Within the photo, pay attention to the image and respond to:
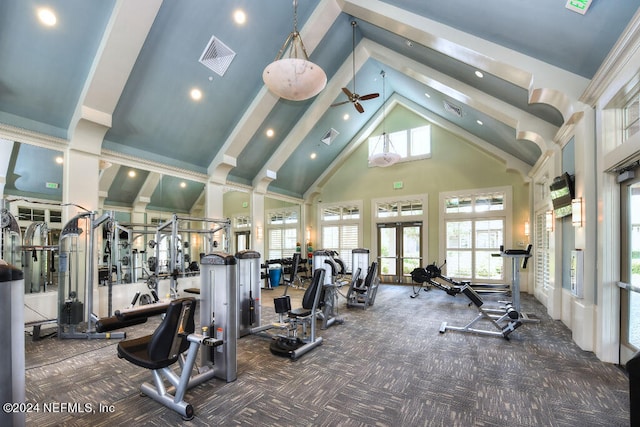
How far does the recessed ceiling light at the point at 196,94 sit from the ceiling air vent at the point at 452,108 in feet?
18.5

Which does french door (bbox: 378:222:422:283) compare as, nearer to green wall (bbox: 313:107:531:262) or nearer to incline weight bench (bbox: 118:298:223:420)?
green wall (bbox: 313:107:531:262)

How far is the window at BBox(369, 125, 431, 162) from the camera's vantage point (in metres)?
9.73

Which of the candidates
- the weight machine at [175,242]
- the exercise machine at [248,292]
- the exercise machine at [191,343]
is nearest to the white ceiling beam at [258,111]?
the weight machine at [175,242]

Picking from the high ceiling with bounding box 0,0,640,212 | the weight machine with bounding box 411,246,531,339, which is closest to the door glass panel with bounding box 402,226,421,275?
the high ceiling with bounding box 0,0,640,212

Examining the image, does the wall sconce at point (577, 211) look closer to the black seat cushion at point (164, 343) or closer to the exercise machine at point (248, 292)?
the exercise machine at point (248, 292)

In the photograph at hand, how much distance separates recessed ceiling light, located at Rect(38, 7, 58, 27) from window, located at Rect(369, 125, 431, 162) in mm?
8200

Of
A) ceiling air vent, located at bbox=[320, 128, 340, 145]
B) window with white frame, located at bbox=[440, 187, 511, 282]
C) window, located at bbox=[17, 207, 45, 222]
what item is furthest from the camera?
ceiling air vent, located at bbox=[320, 128, 340, 145]

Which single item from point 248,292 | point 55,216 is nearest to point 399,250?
point 248,292

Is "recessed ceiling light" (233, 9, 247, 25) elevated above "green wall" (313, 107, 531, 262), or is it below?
above

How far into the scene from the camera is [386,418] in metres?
Answer: 2.49

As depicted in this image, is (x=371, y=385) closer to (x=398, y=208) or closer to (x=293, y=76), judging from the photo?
(x=293, y=76)

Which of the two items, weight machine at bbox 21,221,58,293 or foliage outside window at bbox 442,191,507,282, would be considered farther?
foliage outside window at bbox 442,191,507,282

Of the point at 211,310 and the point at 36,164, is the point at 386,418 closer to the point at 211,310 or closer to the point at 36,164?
the point at 211,310

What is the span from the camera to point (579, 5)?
3064 mm
